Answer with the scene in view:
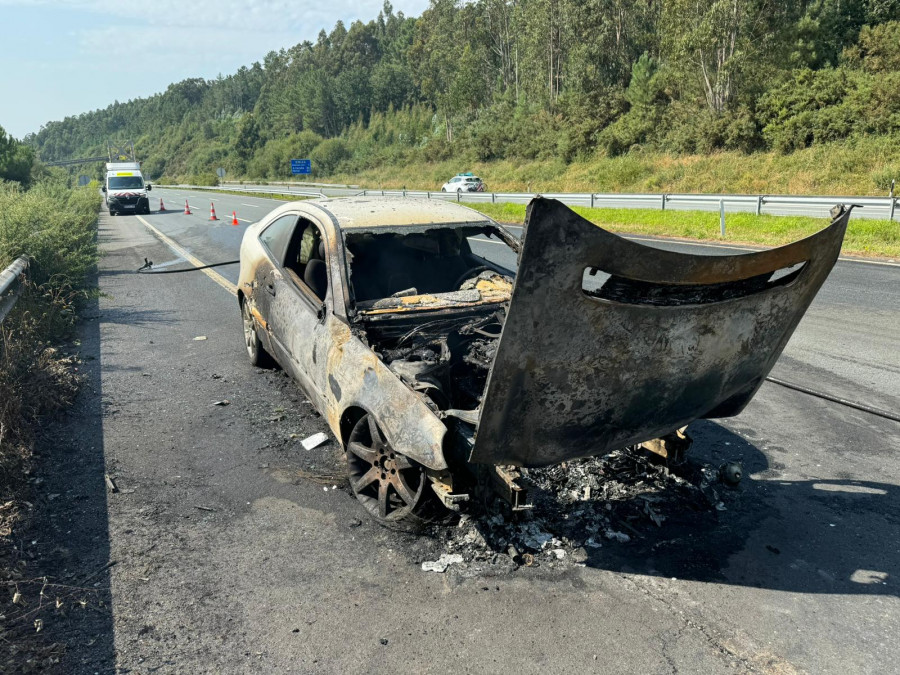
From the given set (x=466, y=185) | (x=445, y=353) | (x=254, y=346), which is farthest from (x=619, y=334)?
(x=466, y=185)

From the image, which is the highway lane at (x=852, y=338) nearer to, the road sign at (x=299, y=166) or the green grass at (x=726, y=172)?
the green grass at (x=726, y=172)

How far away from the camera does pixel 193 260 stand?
49.0 feet

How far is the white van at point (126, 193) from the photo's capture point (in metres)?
31.9

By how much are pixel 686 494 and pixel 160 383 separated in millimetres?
4900

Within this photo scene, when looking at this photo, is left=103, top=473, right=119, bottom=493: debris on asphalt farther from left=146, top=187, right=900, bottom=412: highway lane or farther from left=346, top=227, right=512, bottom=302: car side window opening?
left=146, top=187, right=900, bottom=412: highway lane

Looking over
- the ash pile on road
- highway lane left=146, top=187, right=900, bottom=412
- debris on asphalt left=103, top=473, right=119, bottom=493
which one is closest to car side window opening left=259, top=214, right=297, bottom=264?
debris on asphalt left=103, top=473, right=119, bottom=493

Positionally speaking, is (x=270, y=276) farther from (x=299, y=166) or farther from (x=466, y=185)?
(x=299, y=166)

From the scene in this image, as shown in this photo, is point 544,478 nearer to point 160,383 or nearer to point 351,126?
point 160,383

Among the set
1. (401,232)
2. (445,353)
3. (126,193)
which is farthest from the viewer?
(126,193)

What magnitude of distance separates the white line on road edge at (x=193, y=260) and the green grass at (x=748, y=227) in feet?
40.6

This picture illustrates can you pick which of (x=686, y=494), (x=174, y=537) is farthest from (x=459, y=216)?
(x=174, y=537)

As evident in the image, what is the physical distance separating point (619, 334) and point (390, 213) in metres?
2.89

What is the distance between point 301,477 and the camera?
14.4 feet

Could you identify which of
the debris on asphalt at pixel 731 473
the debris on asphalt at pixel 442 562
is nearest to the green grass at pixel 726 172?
the debris on asphalt at pixel 731 473
